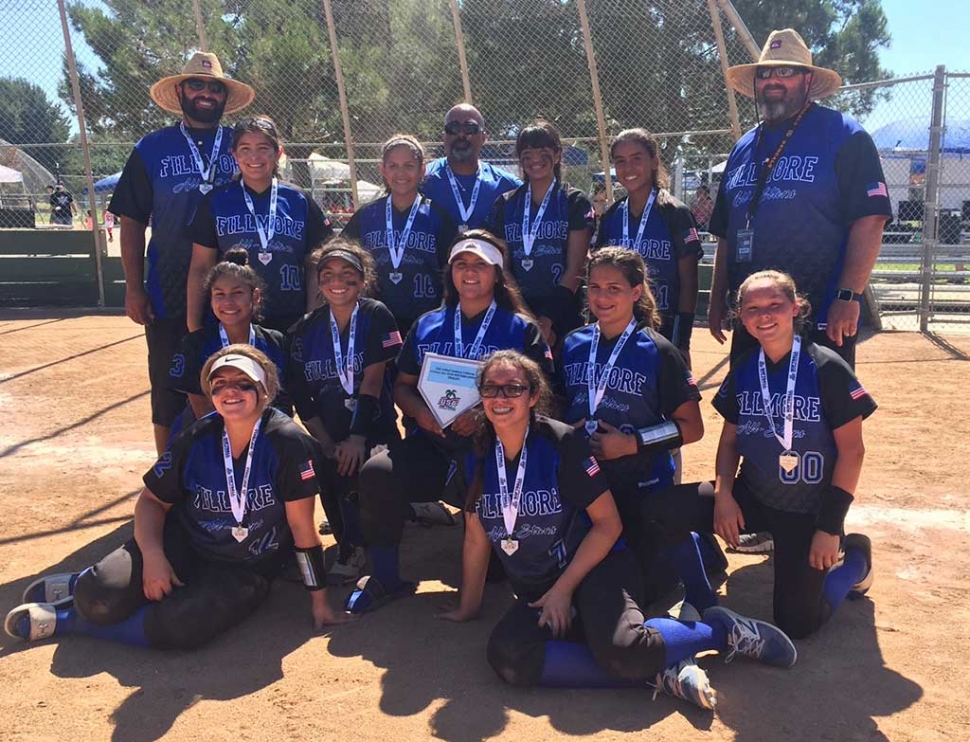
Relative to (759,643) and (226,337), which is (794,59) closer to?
(759,643)

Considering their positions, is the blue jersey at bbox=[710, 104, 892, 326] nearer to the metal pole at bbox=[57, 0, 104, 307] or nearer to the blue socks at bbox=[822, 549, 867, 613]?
the blue socks at bbox=[822, 549, 867, 613]

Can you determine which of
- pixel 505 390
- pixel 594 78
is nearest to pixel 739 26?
pixel 594 78

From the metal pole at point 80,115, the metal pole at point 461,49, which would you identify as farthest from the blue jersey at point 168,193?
the metal pole at point 80,115

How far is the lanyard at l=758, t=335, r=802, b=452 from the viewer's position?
3580 millimetres

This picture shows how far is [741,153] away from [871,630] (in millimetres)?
2373

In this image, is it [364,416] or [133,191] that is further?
[133,191]

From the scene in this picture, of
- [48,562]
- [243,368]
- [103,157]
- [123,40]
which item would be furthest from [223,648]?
[103,157]

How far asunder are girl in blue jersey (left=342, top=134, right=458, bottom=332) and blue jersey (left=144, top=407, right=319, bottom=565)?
4.64 feet

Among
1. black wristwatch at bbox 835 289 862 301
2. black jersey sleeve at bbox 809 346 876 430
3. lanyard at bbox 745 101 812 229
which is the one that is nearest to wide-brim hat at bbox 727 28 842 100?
lanyard at bbox 745 101 812 229

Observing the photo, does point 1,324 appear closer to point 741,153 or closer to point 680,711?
point 741,153

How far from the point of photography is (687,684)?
3029 mm

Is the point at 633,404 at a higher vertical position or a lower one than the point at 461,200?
lower

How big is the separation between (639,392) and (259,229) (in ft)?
7.50

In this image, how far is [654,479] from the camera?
3920 millimetres
